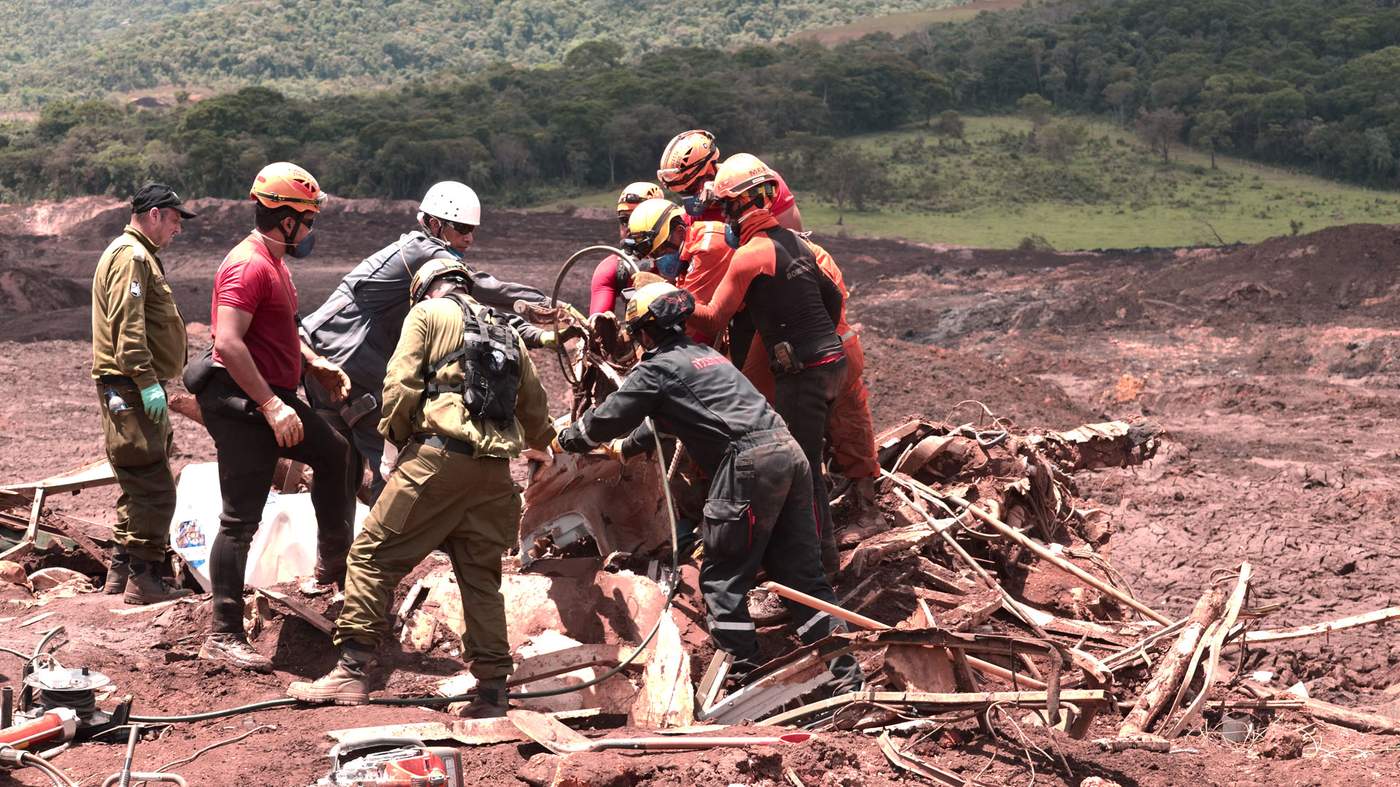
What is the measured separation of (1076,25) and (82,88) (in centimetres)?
6239

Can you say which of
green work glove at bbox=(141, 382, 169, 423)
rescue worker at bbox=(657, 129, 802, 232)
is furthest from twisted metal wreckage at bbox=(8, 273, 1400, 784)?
rescue worker at bbox=(657, 129, 802, 232)

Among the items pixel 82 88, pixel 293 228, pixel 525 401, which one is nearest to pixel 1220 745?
pixel 525 401

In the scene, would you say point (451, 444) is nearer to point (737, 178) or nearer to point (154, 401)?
point (154, 401)

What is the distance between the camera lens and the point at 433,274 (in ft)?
19.0

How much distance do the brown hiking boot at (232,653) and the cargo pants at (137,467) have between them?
38.0 inches

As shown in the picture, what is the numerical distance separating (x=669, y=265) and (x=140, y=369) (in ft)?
9.13

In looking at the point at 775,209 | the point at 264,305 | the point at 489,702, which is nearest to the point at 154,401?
the point at 264,305

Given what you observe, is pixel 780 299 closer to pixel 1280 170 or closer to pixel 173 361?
pixel 173 361

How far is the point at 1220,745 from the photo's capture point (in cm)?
605

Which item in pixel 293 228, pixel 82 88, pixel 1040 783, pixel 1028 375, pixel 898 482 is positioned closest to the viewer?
pixel 1040 783

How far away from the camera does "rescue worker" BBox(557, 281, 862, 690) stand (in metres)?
6.02

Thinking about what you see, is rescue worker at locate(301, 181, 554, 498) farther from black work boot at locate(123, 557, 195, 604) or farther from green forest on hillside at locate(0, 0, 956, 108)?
green forest on hillside at locate(0, 0, 956, 108)

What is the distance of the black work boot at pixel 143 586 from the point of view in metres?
6.95

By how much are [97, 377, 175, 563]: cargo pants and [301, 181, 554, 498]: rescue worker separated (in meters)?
0.80
